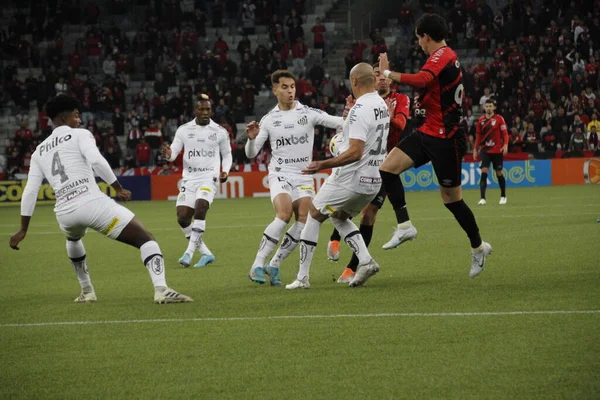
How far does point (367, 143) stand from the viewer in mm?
9766

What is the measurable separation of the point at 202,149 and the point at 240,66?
25.2m

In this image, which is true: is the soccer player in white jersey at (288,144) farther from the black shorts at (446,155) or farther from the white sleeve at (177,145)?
the white sleeve at (177,145)

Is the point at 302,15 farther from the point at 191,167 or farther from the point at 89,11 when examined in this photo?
the point at 191,167

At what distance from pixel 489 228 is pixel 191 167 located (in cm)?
551

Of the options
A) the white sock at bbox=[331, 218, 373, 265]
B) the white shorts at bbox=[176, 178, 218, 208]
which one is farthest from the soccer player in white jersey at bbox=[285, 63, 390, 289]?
the white shorts at bbox=[176, 178, 218, 208]

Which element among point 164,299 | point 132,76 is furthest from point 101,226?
point 132,76

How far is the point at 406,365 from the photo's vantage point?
622 cm

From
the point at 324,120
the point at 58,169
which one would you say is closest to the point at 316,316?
the point at 58,169

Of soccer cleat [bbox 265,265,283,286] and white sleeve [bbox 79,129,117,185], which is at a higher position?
white sleeve [bbox 79,129,117,185]

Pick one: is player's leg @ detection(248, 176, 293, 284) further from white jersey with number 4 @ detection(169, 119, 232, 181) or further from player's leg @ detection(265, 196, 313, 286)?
white jersey with number 4 @ detection(169, 119, 232, 181)

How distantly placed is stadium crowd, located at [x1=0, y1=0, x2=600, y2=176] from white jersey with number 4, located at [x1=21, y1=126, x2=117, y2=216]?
952 inches

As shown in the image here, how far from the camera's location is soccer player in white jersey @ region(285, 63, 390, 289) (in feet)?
31.3

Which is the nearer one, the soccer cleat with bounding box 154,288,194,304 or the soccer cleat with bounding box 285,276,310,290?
the soccer cleat with bounding box 154,288,194,304

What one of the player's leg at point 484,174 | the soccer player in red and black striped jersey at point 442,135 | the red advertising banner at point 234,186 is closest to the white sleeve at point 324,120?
the soccer player in red and black striped jersey at point 442,135
